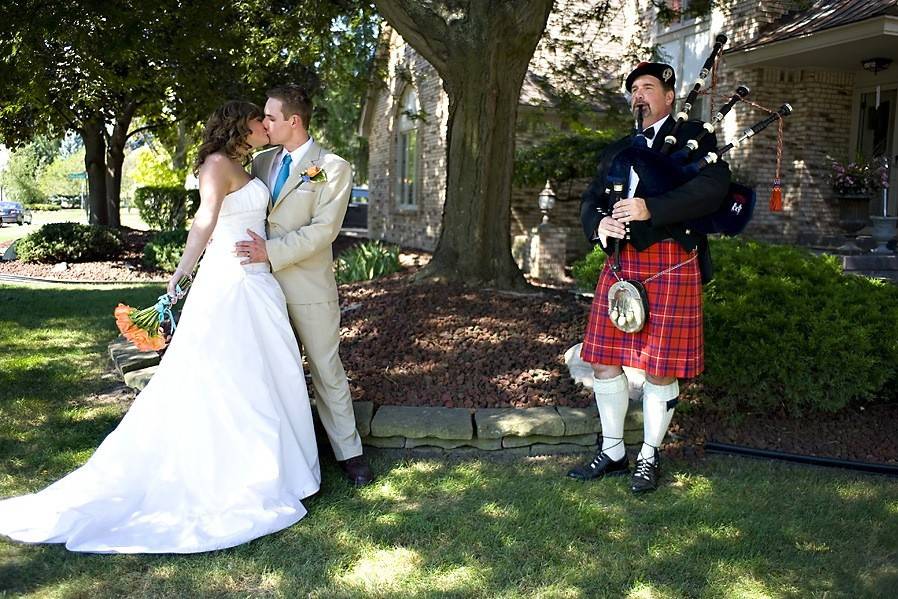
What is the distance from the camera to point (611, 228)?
3686 mm

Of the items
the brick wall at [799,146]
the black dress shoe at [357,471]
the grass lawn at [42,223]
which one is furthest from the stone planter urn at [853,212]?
the grass lawn at [42,223]

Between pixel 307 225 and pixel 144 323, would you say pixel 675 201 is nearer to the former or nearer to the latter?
pixel 307 225

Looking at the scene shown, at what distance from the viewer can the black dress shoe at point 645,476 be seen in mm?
3893

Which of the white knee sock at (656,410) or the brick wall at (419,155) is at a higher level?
the brick wall at (419,155)

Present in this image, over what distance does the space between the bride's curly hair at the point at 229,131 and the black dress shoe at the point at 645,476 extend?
2.53 m

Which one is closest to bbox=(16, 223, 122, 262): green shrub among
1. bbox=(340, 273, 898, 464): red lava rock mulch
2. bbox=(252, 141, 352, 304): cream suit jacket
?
bbox=(340, 273, 898, 464): red lava rock mulch

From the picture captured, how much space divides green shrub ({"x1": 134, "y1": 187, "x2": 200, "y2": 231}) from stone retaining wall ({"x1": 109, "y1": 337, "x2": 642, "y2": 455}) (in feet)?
58.8

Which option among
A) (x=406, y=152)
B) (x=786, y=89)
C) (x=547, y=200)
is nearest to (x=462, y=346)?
(x=547, y=200)

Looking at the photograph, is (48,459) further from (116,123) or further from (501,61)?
(116,123)

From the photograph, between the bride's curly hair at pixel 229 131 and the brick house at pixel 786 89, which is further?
the brick house at pixel 786 89

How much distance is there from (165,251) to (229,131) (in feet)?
36.3

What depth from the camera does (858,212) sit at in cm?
1130

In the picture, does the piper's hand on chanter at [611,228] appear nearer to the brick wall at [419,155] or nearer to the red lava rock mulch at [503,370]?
the red lava rock mulch at [503,370]

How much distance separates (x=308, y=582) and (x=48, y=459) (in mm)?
2044
